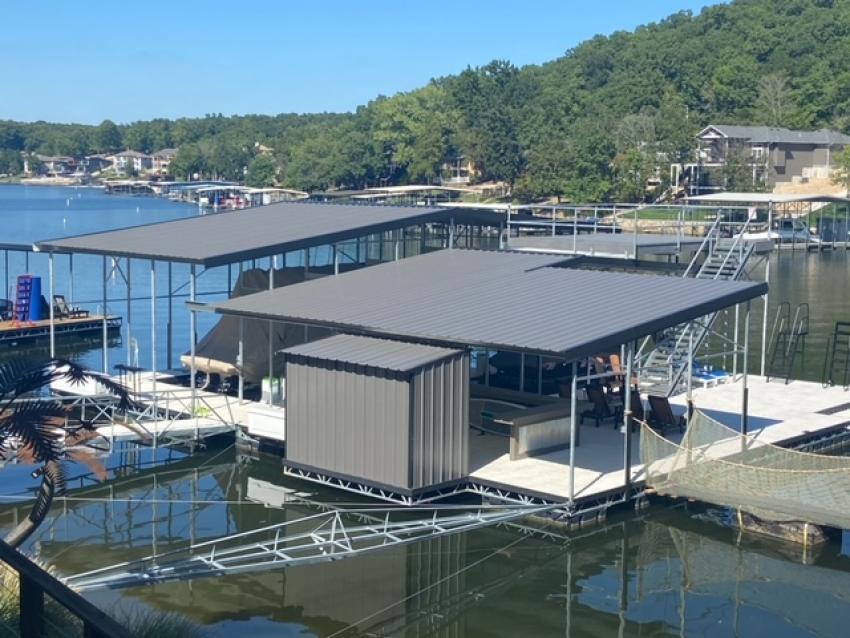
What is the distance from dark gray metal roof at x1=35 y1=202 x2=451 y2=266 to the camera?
2705 cm

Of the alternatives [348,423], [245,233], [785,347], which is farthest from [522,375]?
[785,347]

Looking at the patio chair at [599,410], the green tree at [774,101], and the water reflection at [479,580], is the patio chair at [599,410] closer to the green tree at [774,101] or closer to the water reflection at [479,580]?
the water reflection at [479,580]

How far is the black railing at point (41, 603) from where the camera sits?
571 centimetres

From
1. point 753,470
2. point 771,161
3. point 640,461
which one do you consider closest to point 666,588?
point 753,470

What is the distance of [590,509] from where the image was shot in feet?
66.4

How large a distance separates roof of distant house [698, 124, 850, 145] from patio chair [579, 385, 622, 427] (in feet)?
247

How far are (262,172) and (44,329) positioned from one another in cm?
11673

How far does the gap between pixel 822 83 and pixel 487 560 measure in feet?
333

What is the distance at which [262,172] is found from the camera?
156500 millimetres

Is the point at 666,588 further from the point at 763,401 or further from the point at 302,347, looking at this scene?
the point at 763,401

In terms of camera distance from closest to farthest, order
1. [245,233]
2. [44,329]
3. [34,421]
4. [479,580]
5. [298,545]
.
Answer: [34,421]
[479,580]
[298,545]
[245,233]
[44,329]

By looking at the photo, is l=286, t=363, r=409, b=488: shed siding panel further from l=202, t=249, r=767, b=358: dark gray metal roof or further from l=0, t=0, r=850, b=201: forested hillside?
l=0, t=0, r=850, b=201: forested hillside

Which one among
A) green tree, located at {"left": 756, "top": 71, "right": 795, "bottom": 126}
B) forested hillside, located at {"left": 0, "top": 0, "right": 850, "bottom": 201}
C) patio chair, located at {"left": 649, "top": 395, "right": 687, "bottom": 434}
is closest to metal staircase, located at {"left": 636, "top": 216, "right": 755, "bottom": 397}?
patio chair, located at {"left": 649, "top": 395, "right": 687, "bottom": 434}

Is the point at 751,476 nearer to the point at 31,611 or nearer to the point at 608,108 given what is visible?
the point at 31,611
